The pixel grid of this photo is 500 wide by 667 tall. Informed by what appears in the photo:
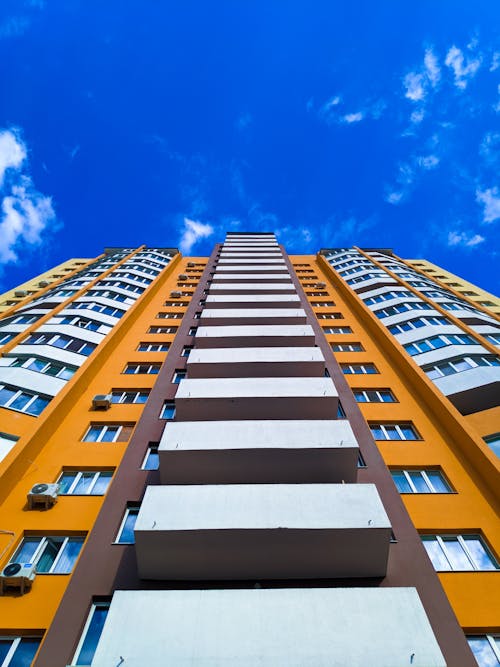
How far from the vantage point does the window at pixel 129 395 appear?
16.3m

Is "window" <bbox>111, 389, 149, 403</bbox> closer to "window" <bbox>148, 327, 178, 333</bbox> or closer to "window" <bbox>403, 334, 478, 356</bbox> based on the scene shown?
"window" <bbox>148, 327, 178, 333</bbox>

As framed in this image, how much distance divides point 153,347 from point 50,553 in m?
12.3

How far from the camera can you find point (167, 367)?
17.7 meters

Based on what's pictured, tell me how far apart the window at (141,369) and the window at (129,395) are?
1.61 m

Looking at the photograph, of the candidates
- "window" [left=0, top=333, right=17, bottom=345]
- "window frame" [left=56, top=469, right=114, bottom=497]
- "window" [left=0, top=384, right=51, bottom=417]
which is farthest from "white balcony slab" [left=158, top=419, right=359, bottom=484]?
"window" [left=0, top=333, right=17, bottom=345]

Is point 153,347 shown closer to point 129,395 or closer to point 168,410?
point 129,395

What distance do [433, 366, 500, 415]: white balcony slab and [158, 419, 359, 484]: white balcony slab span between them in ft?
24.8

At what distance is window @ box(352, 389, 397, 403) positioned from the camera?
16234 mm

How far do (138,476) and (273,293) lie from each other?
17733 mm

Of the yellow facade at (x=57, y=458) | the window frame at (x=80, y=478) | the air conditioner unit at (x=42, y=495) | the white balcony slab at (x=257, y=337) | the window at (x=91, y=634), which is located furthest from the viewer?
the white balcony slab at (x=257, y=337)

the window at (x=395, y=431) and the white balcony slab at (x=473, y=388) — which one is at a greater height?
the white balcony slab at (x=473, y=388)

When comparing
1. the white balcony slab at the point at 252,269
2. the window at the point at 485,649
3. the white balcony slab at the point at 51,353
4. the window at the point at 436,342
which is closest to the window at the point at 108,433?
the white balcony slab at the point at 51,353

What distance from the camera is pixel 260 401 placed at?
44.2 feet

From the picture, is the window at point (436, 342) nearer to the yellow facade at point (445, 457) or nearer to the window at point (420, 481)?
the yellow facade at point (445, 457)
